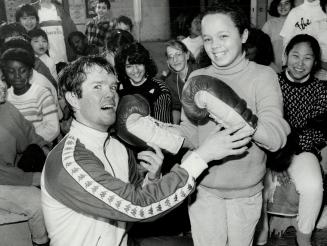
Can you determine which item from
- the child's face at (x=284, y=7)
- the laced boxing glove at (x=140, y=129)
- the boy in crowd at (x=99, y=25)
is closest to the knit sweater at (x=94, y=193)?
the laced boxing glove at (x=140, y=129)

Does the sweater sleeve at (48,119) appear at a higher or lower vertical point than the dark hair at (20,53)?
lower

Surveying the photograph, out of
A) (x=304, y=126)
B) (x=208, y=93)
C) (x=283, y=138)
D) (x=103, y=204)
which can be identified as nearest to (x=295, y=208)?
(x=304, y=126)

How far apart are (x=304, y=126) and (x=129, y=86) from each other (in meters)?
1.60

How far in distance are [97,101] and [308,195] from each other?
190 cm

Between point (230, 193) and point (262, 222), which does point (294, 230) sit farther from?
point (230, 193)

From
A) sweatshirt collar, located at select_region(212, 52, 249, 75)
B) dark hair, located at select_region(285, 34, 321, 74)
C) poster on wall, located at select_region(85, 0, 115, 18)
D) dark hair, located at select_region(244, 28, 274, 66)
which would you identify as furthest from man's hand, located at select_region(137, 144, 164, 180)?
poster on wall, located at select_region(85, 0, 115, 18)

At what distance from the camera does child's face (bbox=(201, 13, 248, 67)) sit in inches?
67.3

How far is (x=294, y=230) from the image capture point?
3.27m

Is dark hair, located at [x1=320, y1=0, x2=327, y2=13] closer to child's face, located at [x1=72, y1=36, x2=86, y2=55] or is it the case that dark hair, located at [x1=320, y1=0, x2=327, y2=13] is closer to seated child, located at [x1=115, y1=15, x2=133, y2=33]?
seated child, located at [x1=115, y1=15, x2=133, y2=33]

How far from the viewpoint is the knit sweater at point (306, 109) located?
294cm

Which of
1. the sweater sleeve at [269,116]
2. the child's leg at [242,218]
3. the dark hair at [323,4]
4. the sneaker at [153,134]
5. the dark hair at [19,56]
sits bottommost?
the child's leg at [242,218]

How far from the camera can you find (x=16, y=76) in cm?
346

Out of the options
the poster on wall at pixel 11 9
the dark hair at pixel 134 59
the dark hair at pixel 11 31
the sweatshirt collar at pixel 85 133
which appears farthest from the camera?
the poster on wall at pixel 11 9

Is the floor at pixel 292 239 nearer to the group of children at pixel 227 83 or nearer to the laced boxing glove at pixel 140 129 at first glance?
the group of children at pixel 227 83
